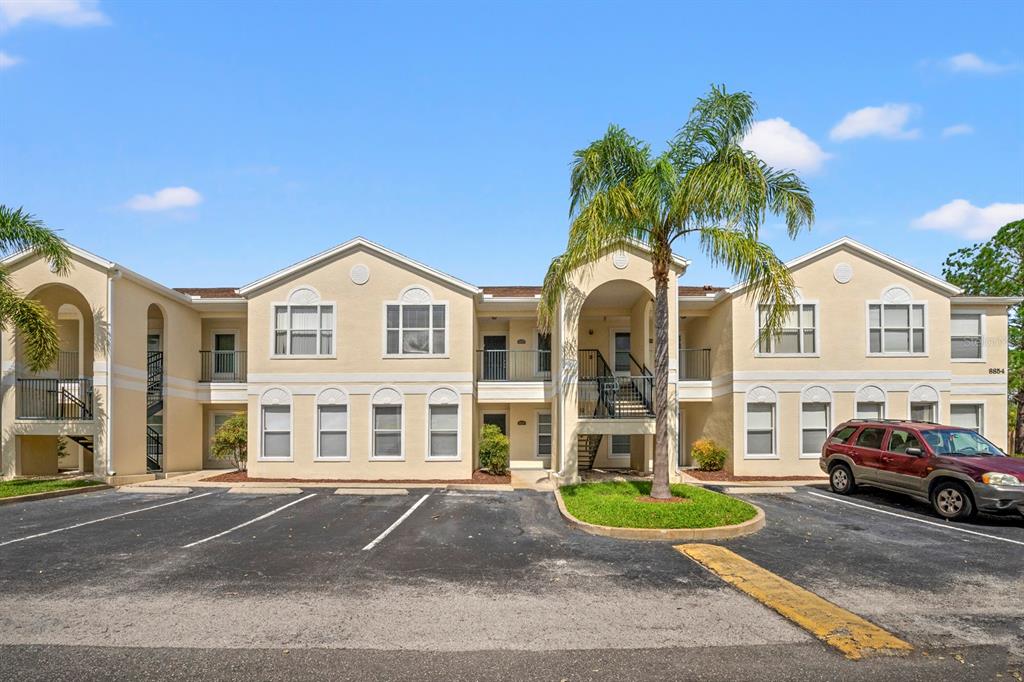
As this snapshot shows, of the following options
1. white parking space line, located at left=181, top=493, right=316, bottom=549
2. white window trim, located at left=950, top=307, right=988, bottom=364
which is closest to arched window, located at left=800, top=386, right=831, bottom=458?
white window trim, located at left=950, top=307, right=988, bottom=364

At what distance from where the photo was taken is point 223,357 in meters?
23.3

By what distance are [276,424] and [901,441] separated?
16969 millimetres

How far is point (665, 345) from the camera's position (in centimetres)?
1375

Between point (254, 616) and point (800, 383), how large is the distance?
56.8 ft

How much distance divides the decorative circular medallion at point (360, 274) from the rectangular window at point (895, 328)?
613 inches

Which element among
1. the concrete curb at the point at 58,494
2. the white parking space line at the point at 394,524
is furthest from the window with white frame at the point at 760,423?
the concrete curb at the point at 58,494

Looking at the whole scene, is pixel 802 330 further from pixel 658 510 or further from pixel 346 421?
pixel 346 421

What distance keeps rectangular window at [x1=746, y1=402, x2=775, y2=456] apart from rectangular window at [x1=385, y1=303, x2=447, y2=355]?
966 centimetres


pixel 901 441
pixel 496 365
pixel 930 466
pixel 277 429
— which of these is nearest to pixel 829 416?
pixel 901 441

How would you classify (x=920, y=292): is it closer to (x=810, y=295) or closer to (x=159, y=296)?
(x=810, y=295)

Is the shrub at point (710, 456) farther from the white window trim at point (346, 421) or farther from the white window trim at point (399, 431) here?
the white window trim at point (346, 421)

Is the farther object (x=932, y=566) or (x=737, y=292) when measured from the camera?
(x=737, y=292)

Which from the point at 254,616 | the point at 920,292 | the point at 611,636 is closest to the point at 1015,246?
the point at 920,292

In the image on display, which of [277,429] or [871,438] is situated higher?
[871,438]
